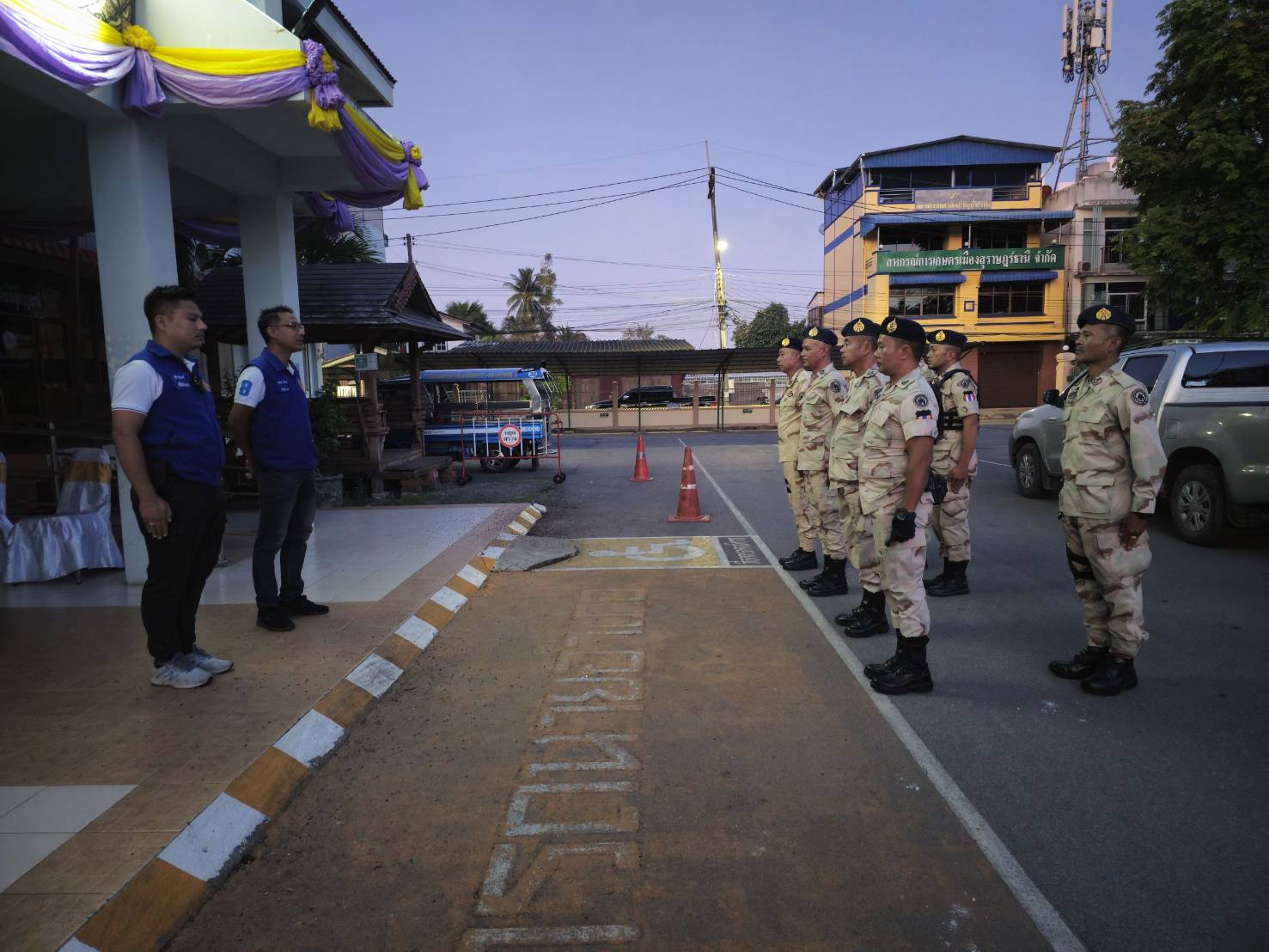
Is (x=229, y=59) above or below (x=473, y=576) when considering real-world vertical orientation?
above

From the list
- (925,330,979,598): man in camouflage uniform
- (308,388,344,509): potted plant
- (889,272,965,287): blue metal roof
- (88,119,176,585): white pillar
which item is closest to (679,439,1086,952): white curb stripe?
(925,330,979,598): man in camouflage uniform

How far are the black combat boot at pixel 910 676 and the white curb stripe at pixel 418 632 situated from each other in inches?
108

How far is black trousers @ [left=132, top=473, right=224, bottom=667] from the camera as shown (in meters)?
3.90

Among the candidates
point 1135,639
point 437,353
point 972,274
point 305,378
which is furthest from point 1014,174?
point 1135,639

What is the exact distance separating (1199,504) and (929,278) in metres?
32.3

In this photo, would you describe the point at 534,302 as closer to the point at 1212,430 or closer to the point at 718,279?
the point at 718,279

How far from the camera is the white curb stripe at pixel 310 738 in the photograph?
3451 mm

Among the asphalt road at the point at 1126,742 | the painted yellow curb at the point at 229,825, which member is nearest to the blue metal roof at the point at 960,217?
the asphalt road at the point at 1126,742

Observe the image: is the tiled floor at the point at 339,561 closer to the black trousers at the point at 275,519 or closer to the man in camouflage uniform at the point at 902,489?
the black trousers at the point at 275,519

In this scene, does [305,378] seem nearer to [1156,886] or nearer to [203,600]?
[203,600]

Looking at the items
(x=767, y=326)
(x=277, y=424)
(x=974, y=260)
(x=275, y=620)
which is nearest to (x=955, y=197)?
(x=974, y=260)

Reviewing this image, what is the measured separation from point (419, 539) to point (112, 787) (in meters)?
5.10

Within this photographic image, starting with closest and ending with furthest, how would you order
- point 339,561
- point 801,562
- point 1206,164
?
1. point 801,562
2. point 339,561
3. point 1206,164

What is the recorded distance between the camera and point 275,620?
4980 mm
